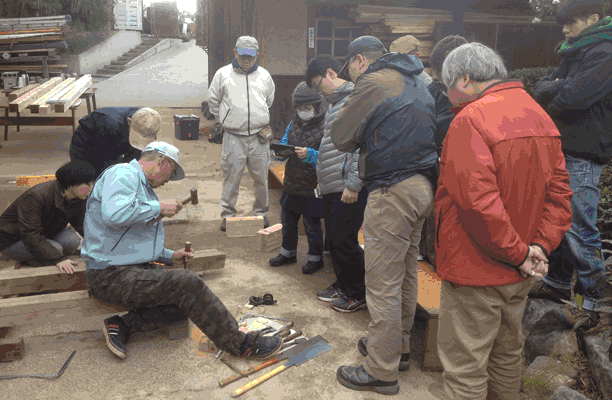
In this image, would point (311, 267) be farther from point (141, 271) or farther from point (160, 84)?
point (160, 84)

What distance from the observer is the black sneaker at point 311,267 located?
4.58m

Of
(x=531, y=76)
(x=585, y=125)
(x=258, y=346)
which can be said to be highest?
(x=531, y=76)

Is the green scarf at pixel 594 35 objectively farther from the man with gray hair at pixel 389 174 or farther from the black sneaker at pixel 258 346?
the black sneaker at pixel 258 346

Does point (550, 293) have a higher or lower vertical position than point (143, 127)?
lower

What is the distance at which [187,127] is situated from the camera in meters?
10.5

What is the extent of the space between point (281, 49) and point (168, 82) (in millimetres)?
9436

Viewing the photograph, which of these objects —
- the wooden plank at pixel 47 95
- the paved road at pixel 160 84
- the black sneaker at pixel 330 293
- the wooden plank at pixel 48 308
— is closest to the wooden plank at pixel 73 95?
the wooden plank at pixel 47 95

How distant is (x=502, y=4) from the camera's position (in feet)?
32.9

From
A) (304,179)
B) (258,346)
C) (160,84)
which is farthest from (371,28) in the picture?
(160,84)

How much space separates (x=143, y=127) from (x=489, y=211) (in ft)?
9.38

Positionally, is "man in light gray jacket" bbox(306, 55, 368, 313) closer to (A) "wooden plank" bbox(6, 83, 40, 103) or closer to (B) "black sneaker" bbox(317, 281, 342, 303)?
(B) "black sneaker" bbox(317, 281, 342, 303)

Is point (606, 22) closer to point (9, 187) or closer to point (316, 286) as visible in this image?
point (316, 286)

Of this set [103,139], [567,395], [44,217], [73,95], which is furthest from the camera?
[73,95]

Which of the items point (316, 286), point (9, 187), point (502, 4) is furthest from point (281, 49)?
point (316, 286)
